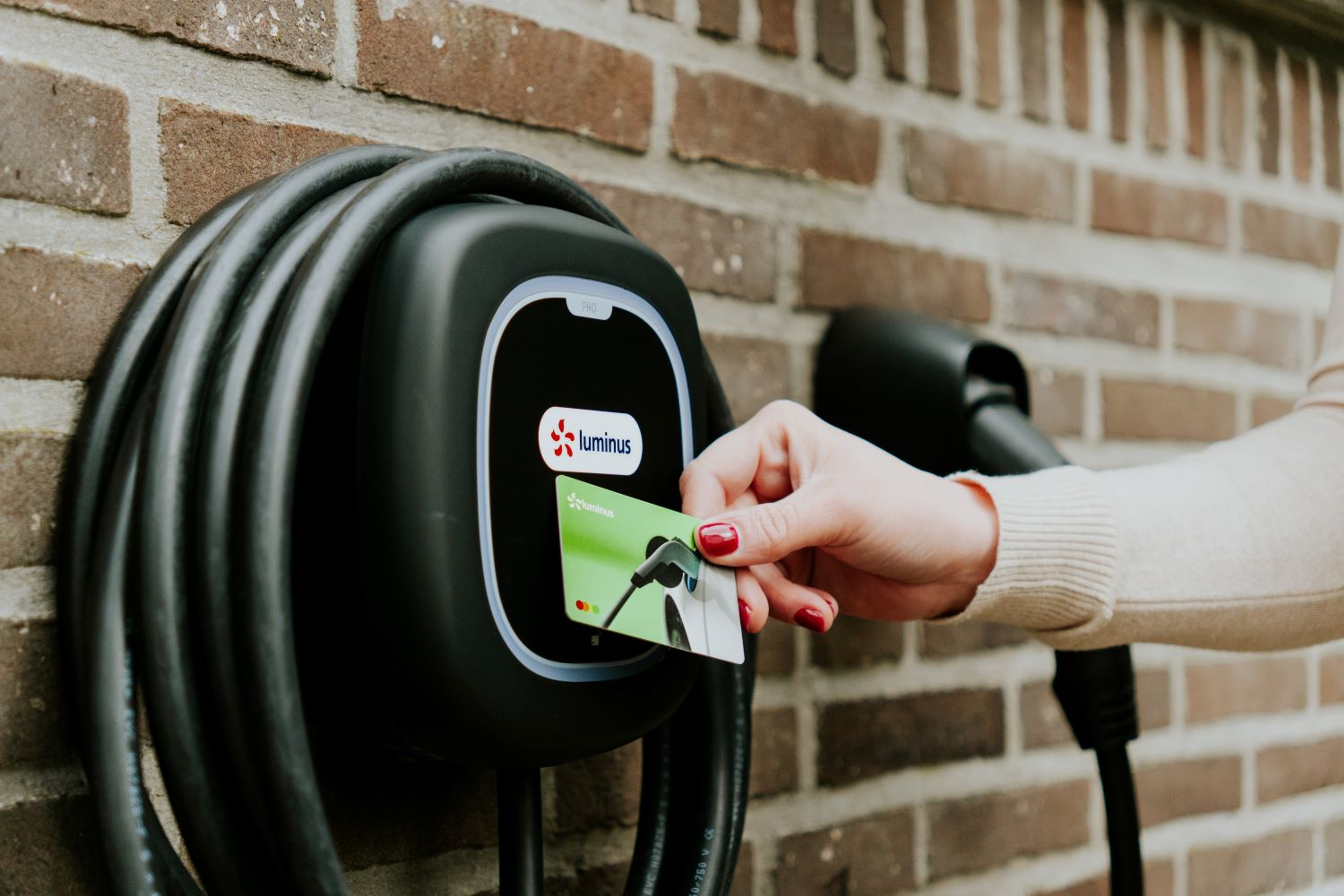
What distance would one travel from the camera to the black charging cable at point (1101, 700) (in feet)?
2.88

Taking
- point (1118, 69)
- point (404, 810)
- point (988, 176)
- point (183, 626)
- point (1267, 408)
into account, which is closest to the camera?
Result: point (183, 626)

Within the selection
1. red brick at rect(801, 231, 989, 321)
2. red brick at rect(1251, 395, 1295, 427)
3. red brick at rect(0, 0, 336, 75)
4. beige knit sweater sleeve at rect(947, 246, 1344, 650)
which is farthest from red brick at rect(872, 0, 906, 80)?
red brick at rect(1251, 395, 1295, 427)

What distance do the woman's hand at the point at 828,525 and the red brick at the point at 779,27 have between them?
33cm

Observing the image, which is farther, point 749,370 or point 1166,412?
point 1166,412

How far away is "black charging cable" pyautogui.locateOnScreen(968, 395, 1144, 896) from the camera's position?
0.88 m

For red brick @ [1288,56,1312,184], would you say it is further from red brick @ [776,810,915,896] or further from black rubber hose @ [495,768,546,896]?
black rubber hose @ [495,768,546,896]

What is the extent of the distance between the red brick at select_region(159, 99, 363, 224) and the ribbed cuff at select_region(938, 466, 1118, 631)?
0.47 metres

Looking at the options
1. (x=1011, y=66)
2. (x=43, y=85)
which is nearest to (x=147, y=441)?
(x=43, y=85)

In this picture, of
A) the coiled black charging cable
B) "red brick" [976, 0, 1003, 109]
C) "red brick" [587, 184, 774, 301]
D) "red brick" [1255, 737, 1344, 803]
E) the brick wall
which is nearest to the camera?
the coiled black charging cable

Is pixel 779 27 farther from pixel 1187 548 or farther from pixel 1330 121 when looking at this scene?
pixel 1330 121

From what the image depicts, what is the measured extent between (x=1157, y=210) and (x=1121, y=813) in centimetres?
61

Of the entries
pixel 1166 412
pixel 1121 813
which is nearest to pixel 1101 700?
pixel 1121 813

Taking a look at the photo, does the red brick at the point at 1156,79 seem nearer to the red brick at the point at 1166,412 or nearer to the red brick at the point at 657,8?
the red brick at the point at 1166,412

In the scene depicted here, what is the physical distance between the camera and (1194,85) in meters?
1.22
